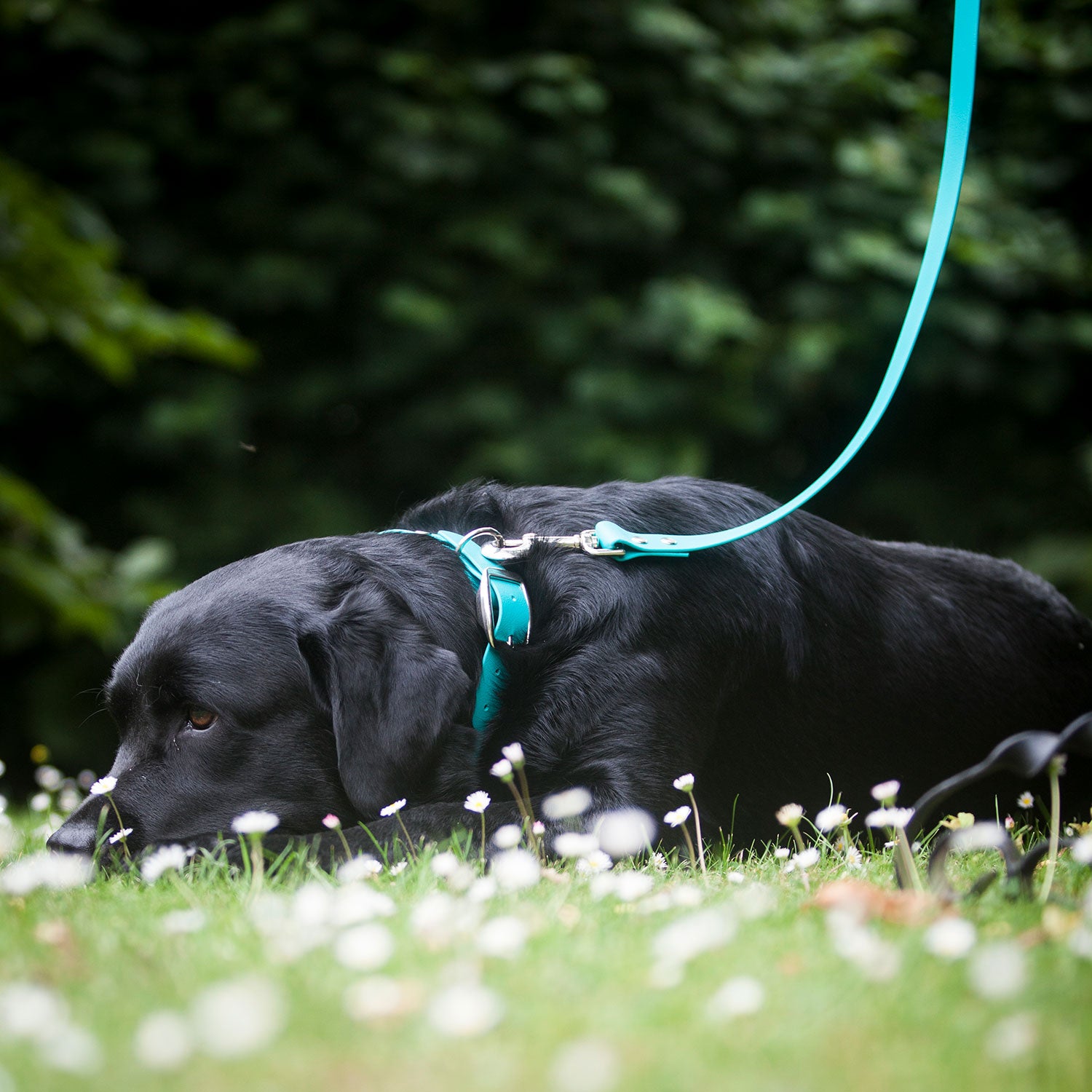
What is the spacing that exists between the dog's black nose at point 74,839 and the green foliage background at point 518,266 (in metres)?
2.95

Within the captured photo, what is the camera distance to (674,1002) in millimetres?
1251

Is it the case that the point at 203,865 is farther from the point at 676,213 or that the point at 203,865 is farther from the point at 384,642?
the point at 676,213

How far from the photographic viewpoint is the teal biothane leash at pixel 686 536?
7.72ft

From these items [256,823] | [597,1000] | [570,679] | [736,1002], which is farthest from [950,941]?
[570,679]

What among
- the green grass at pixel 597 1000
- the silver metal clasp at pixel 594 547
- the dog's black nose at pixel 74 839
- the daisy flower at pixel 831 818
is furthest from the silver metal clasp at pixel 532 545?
the dog's black nose at pixel 74 839

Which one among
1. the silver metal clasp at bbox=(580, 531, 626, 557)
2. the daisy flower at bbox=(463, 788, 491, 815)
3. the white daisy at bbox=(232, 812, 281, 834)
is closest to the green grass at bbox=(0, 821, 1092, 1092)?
the white daisy at bbox=(232, 812, 281, 834)

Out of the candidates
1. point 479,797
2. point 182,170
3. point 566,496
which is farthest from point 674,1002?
point 182,170

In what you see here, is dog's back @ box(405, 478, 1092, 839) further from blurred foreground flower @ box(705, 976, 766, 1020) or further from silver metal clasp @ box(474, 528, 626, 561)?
blurred foreground flower @ box(705, 976, 766, 1020)

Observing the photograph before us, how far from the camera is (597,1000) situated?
1273mm

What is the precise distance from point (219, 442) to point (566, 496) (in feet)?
11.2

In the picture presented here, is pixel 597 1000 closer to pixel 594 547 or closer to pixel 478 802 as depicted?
pixel 478 802

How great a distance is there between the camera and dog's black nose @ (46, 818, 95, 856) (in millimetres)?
2293

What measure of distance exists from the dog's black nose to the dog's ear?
21.4 inches

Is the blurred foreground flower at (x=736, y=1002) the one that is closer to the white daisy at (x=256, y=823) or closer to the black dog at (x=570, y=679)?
the white daisy at (x=256, y=823)
